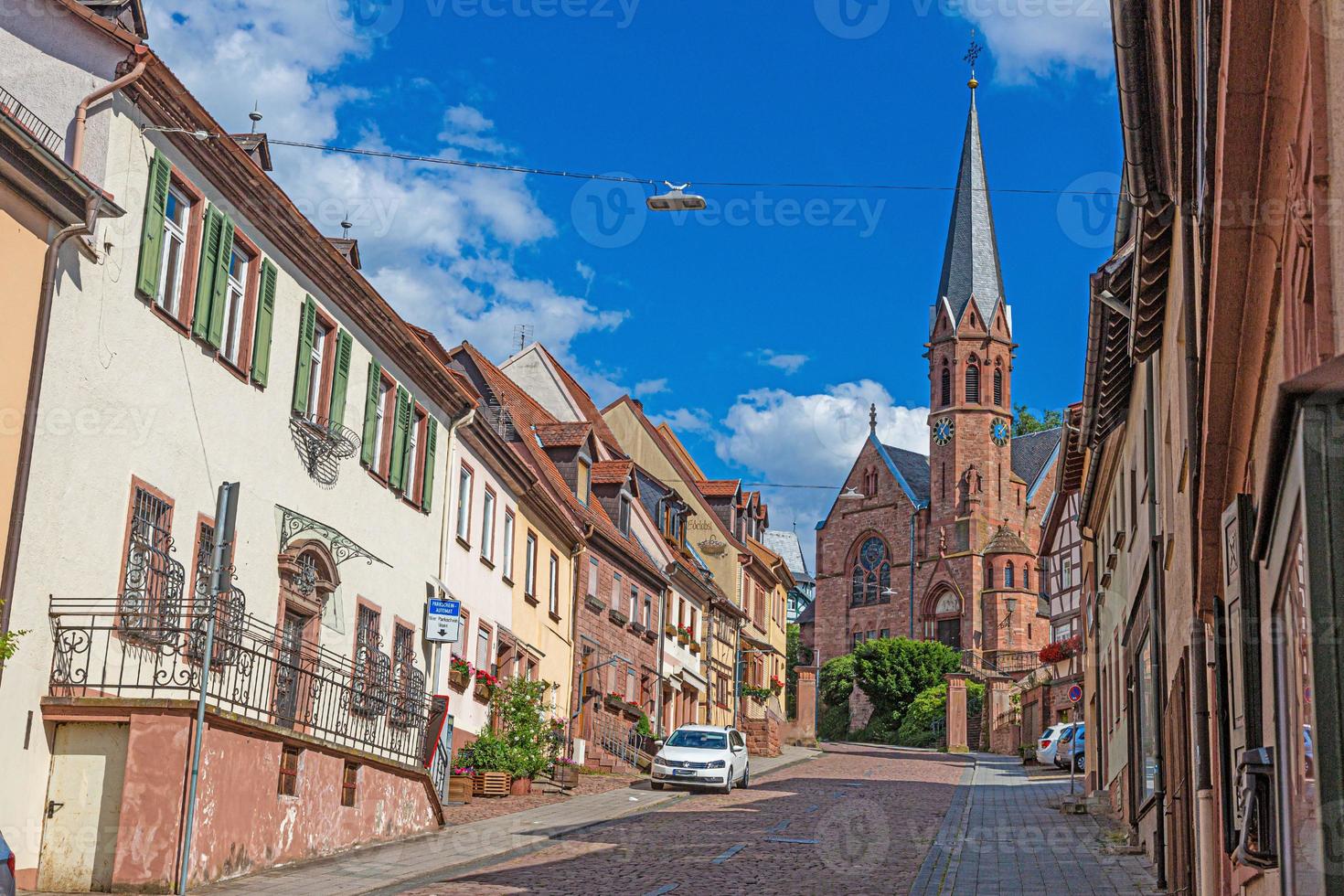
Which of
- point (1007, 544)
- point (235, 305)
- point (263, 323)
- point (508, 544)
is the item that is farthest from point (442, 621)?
point (1007, 544)

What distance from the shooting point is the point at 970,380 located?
300 feet

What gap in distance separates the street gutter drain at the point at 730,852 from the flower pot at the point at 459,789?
646 cm

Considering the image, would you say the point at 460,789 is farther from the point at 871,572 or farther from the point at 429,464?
the point at 871,572

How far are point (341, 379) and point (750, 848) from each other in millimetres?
8049

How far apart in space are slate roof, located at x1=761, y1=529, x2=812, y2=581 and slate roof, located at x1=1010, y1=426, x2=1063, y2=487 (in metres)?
40.7

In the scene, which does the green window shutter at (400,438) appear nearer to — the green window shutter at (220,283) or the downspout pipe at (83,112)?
the green window shutter at (220,283)

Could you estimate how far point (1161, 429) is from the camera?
51.5 ft

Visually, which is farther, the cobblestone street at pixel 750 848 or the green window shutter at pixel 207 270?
the green window shutter at pixel 207 270

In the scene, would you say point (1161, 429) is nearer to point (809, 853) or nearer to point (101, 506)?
point (809, 853)

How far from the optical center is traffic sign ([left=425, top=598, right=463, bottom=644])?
2266 cm

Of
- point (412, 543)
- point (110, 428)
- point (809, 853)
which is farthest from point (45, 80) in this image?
point (809, 853)

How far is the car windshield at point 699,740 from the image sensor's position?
31.3m

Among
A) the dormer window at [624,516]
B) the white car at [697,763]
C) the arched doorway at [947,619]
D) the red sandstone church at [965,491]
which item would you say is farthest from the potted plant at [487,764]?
the arched doorway at [947,619]

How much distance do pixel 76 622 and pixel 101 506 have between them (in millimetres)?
1062
